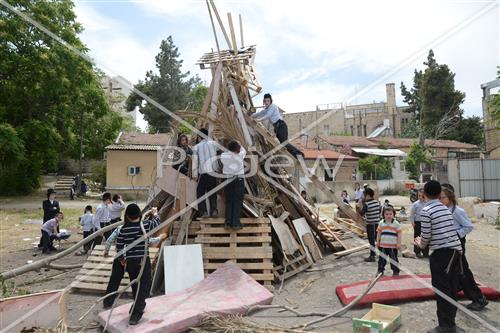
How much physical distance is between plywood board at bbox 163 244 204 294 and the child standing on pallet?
10.3 feet

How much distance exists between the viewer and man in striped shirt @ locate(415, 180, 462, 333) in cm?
448

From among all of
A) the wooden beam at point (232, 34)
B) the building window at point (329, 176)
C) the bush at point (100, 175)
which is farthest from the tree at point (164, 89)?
the wooden beam at point (232, 34)

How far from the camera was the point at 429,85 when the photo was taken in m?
37.7

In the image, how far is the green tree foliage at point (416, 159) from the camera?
29.1 metres

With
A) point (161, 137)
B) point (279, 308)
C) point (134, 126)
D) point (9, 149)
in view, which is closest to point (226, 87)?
point (279, 308)

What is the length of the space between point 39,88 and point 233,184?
19.5 m

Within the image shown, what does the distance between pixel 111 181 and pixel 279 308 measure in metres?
22.9

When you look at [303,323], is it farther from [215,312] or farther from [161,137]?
[161,137]

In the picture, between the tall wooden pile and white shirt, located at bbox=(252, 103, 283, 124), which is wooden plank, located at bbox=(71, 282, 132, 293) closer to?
the tall wooden pile

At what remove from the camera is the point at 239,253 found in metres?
6.75

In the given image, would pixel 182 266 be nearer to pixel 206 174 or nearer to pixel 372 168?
pixel 206 174

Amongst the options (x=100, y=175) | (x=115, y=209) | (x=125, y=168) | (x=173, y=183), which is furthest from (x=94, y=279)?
(x=100, y=175)

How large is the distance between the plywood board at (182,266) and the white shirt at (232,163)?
145 cm

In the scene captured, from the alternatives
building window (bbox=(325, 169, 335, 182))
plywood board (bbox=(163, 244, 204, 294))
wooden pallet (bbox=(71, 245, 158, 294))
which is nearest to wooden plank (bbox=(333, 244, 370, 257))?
plywood board (bbox=(163, 244, 204, 294))
